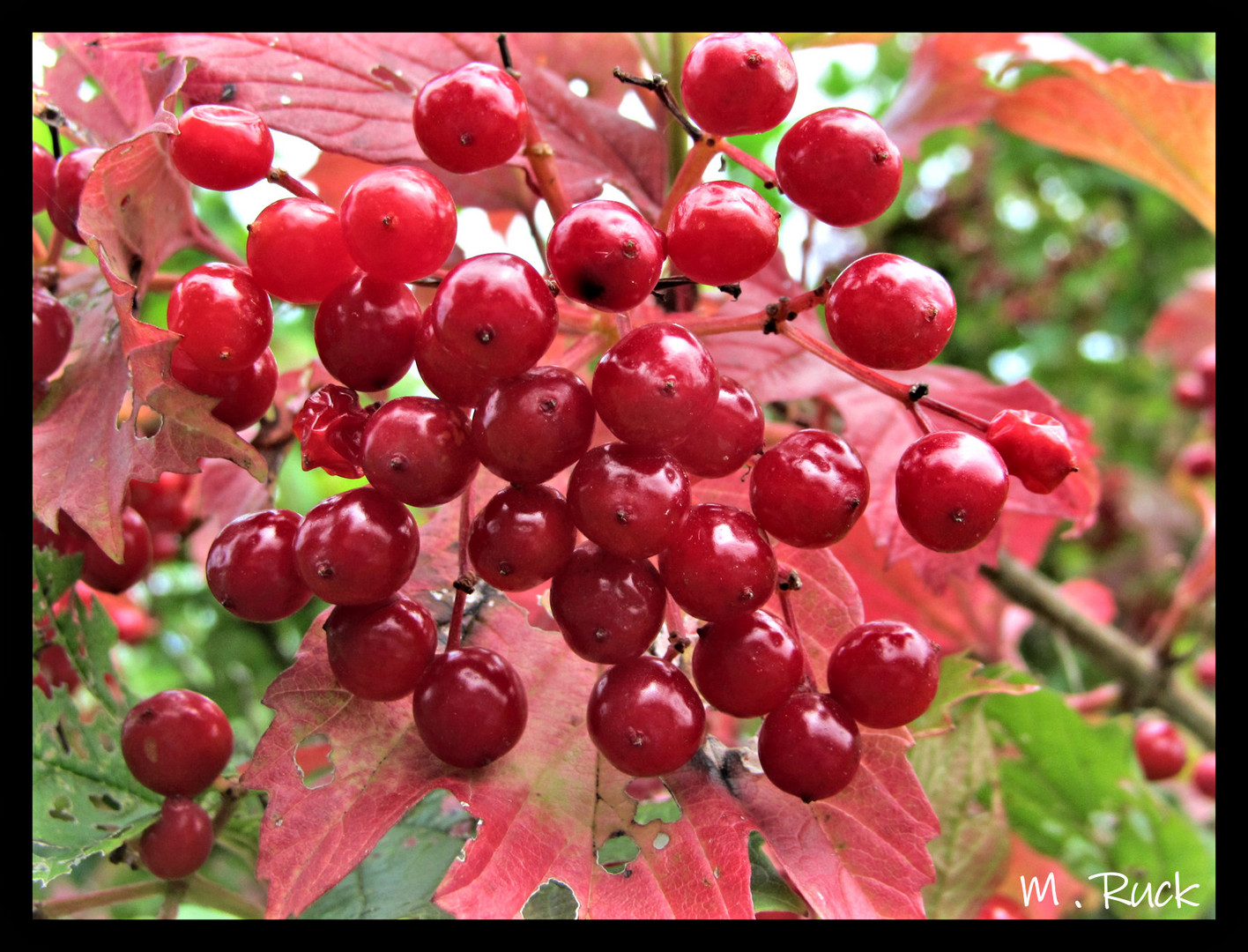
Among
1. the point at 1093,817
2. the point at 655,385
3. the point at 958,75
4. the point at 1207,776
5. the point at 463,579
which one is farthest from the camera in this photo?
the point at 1207,776

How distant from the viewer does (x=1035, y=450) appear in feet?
2.22

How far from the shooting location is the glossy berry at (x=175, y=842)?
832 millimetres

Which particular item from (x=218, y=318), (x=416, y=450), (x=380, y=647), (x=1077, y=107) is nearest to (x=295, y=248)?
(x=218, y=318)

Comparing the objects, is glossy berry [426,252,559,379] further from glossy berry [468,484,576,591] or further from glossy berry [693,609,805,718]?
glossy berry [693,609,805,718]

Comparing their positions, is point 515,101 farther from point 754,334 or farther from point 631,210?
point 754,334

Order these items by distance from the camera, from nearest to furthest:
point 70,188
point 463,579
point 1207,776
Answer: point 463,579, point 70,188, point 1207,776

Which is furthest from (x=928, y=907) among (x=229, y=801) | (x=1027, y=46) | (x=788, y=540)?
(x=1027, y=46)

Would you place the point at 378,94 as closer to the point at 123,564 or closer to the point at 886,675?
the point at 123,564

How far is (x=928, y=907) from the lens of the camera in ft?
3.44

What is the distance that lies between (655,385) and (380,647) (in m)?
0.27

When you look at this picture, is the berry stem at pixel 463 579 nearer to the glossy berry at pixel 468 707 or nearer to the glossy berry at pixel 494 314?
the glossy berry at pixel 468 707

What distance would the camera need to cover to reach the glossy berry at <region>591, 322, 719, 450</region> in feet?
1.99

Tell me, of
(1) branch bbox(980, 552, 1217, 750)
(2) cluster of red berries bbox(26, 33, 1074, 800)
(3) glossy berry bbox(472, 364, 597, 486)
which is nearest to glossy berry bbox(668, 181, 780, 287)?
(2) cluster of red berries bbox(26, 33, 1074, 800)

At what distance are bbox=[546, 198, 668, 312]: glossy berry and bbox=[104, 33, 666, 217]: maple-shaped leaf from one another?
263mm
